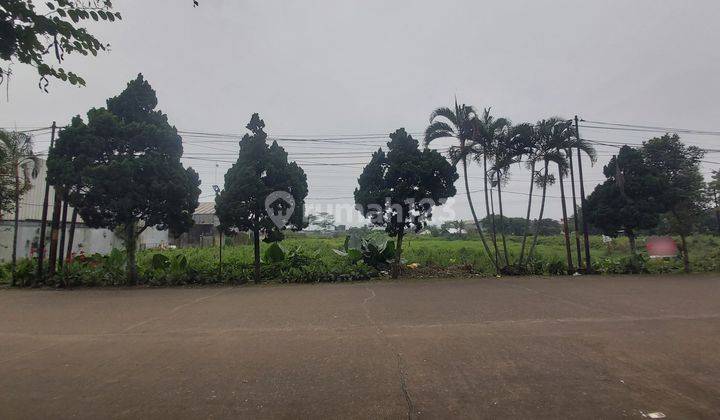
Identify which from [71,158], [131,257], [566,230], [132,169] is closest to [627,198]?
[566,230]

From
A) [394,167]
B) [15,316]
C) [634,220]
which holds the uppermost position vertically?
[394,167]

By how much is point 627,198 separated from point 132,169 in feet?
60.8

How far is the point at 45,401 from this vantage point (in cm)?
378

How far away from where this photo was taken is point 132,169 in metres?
11.9

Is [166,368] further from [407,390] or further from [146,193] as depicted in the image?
[146,193]

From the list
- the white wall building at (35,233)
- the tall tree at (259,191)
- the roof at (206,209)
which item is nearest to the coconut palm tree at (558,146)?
the tall tree at (259,191)

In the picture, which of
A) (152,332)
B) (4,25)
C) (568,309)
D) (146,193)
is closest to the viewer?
(4,25)

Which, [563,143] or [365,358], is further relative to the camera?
[563,143]

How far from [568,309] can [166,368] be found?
24.6 ft

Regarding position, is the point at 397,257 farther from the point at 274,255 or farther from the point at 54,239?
the point at 54,239

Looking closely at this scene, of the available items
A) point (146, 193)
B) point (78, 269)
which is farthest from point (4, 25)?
point (78, 269)

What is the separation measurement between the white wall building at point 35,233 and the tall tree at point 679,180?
82.7 feet

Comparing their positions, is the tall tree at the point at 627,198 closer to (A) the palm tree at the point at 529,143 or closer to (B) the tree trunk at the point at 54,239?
(A) the palm tree at the point at 529,143

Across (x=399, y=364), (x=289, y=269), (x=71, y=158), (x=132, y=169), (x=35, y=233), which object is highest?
(x=71, y=158)
